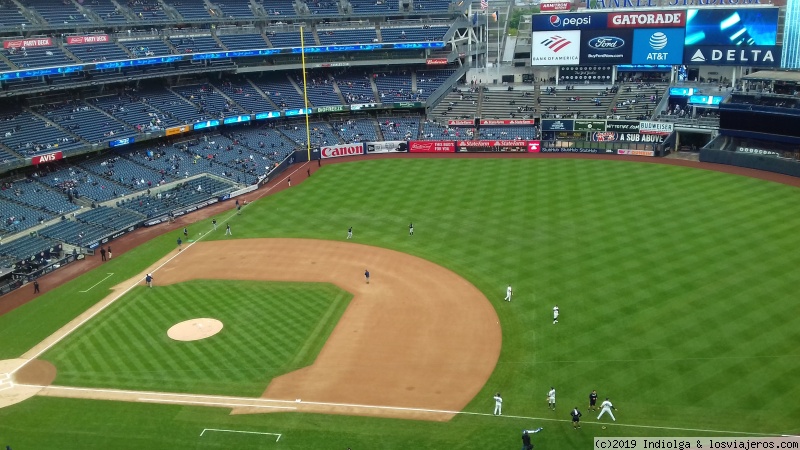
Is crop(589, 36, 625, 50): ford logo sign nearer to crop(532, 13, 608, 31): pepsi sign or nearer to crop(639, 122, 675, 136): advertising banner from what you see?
crop(532, 13, 608, 31): pepsi sign

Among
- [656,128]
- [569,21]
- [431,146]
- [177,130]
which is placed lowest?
[431,146]

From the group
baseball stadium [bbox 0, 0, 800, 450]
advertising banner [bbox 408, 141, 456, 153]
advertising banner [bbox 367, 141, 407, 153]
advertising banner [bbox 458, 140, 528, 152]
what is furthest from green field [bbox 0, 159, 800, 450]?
advertising banner [bbox 367, 141, 407, 153]

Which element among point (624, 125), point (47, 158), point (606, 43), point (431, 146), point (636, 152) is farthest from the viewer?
point (606, 43)

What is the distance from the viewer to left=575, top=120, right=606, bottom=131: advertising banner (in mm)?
76938

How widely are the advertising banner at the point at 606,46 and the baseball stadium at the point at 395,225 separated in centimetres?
37

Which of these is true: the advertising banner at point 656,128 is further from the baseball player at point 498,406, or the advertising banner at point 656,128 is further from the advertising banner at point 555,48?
the baseball player at point 498,406

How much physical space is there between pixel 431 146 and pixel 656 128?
25.2m

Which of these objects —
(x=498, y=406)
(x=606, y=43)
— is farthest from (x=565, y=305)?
(x=606, y=43)

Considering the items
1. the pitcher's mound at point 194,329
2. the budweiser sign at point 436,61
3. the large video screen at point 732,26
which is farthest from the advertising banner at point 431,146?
the pitcher's mound at point 194,329

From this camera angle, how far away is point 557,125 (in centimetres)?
7900

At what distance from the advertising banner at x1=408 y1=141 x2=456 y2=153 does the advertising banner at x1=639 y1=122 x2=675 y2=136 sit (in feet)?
69.1

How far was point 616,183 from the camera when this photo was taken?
6231 centimetres

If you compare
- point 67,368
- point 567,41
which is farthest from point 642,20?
point 67,368

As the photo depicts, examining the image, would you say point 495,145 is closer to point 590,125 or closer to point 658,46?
point 590,125
